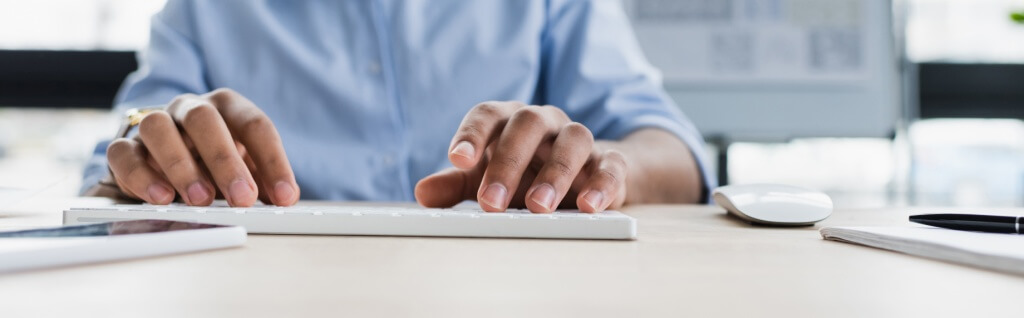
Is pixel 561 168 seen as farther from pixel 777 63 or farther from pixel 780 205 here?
pixel 777 63

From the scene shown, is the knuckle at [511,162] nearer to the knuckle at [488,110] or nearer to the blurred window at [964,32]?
the knuckle at [488,110]

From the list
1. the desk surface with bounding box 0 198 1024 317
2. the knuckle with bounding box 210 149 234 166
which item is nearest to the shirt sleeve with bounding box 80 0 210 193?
the knuckle with bounding box 210 149 234 166

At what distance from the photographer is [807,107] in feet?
6.41

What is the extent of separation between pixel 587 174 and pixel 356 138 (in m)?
0.47

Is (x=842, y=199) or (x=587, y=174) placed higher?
(x=587, y=174)

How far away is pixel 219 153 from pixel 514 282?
0.33 m

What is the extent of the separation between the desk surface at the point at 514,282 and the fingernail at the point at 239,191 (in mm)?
129

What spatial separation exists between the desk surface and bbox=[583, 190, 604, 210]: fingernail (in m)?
0.12

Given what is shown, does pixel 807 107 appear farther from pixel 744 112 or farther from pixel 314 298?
pixel 314 298

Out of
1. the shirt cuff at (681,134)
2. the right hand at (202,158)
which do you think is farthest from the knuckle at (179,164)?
the shirt cuff at (681,134)

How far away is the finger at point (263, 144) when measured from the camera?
1.71ft

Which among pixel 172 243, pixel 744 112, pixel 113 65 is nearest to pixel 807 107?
pixel 744 112

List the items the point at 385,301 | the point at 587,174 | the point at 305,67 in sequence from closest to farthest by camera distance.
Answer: the point at 385,301
the point at 587,174
the point at 305,67

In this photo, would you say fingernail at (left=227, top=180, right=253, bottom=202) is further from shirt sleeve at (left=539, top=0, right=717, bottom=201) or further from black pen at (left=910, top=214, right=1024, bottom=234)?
shirt sleeve at (left=539, top=0, right=717, bottom=201)
